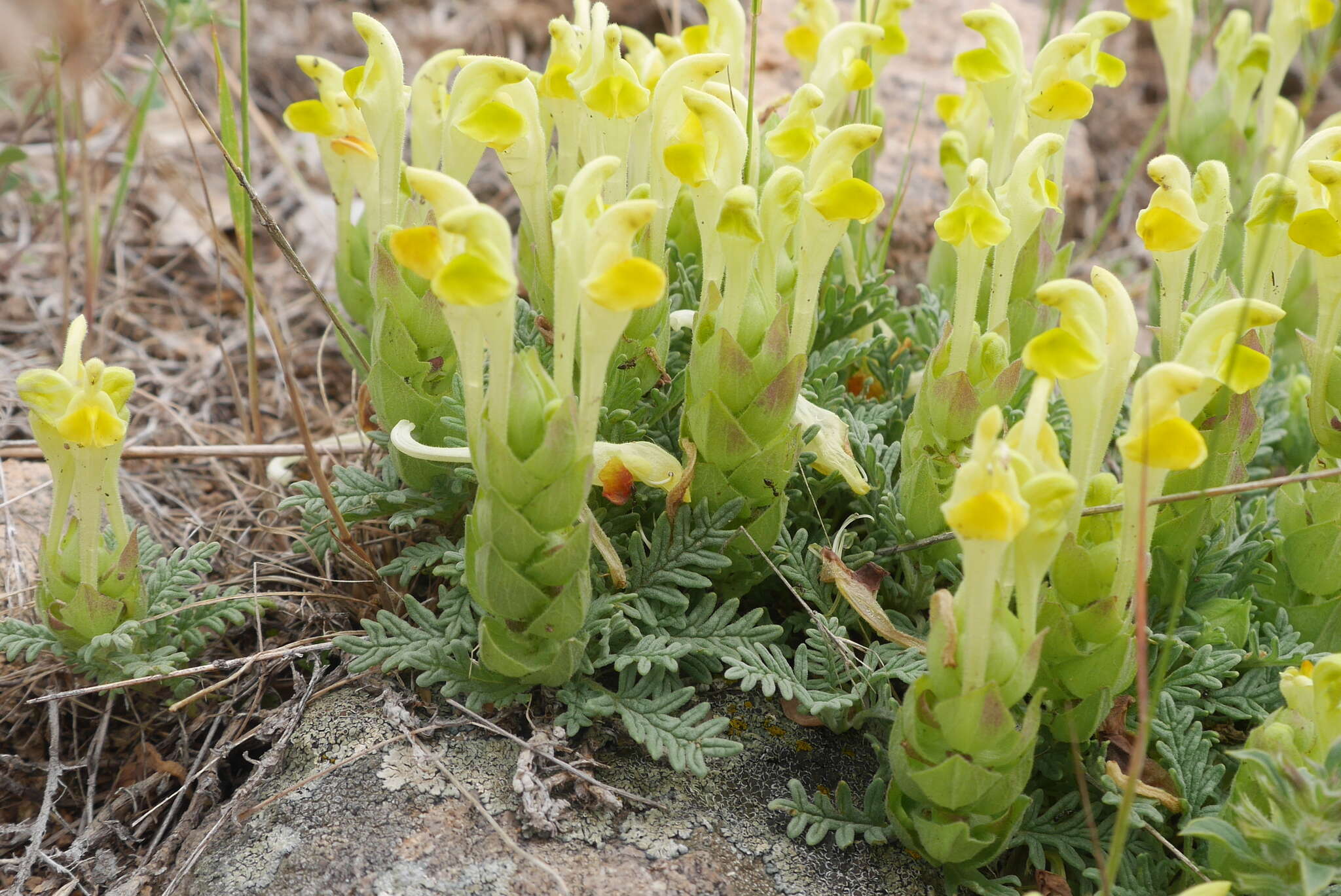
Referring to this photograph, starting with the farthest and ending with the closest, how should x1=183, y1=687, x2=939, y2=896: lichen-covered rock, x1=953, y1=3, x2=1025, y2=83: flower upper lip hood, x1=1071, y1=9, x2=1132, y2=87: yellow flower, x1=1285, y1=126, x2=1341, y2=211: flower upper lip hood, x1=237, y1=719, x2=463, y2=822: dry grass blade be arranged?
x1=1071, y1=9, x2=1132, y2=87: yellow flower
x1=953, y1=3, x2=1025, y2=83: flower upper lip hood
x1=1285, y1=126, x2=1341, y2=211: flower upper lip hood
x1=237, y1=719, x2=463, y2=822: dry grass blade
x1=183, y1=687, x2=939, y2=896: lichen-covered rock

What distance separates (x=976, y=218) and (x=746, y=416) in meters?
0.48

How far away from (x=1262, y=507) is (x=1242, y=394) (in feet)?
1.26

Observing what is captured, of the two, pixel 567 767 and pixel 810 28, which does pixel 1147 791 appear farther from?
pixel 810 28

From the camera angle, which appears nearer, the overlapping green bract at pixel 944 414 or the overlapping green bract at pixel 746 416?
the overlapping green bract at pixel 746 416

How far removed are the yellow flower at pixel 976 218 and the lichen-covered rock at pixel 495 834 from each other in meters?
0.86

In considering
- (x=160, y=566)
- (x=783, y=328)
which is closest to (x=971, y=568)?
(x=783, y=328)

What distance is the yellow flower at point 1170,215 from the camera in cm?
169

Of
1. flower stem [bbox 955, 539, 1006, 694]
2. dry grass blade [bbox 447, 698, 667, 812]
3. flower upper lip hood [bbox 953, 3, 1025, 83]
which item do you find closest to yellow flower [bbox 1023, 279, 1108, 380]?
flower stem [bbox 955, 539, 1006, 694]

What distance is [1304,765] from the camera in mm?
1461

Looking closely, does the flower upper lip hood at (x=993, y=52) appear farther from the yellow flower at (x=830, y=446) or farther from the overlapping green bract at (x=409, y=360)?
the overlapping green bract at (x=409, y=360)

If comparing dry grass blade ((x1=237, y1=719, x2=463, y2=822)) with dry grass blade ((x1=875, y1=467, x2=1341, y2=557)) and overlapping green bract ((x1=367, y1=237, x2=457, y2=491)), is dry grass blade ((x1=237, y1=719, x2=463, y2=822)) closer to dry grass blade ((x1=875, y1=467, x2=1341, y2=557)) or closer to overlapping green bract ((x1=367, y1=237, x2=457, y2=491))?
overlapping green bract ((x1=367, y1=237, x2=457, y2=491))

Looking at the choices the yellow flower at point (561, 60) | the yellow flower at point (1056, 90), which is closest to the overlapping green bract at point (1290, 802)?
the yellow flower at point (1056, 90)

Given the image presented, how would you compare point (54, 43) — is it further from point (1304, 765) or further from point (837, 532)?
point (1304, 765)

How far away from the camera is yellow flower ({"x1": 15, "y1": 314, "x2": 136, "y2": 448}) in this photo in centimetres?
166
